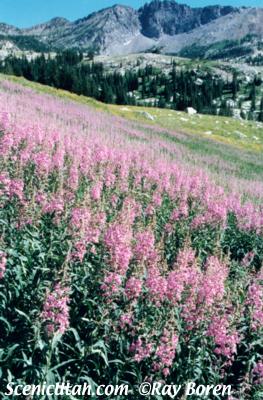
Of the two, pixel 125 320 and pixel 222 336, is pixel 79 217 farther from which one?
pixel 222 336

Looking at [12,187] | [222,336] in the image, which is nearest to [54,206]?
[12,187]

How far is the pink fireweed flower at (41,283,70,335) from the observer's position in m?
4.98

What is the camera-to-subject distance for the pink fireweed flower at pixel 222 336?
5742mm

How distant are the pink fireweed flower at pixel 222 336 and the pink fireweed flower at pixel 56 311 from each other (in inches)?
79.6

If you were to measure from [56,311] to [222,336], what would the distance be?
2.24 meters

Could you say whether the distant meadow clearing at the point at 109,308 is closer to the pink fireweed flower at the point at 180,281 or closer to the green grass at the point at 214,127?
the pink fireweed flower at the point at 180,281

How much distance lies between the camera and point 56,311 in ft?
16.5

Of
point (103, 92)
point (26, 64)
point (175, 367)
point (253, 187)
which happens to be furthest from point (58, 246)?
point (26, 64)

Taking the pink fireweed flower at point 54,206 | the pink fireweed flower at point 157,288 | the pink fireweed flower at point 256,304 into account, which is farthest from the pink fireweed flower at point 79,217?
the pink fireweed flower at point 256,304

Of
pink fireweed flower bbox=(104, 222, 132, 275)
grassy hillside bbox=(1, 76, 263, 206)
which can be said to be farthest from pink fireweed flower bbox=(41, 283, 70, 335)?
grassy hillside bbox=(1, 76, 263, 206)

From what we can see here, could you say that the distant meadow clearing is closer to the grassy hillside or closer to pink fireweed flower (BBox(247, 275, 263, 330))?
pink fireweed flower (BBox(247, 275, 263, 330))

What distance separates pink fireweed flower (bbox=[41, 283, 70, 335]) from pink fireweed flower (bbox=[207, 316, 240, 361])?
2.02 meters

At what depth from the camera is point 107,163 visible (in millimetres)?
14750

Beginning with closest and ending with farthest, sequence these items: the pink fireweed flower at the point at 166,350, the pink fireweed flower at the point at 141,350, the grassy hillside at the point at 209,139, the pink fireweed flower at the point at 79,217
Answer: the pink fireweed flower at the point at 166,350
the pink fireweed flower at the point at 141,350
the pink fireweed flower at the point at 79,217
the grassy hillside at the point at 209,139
